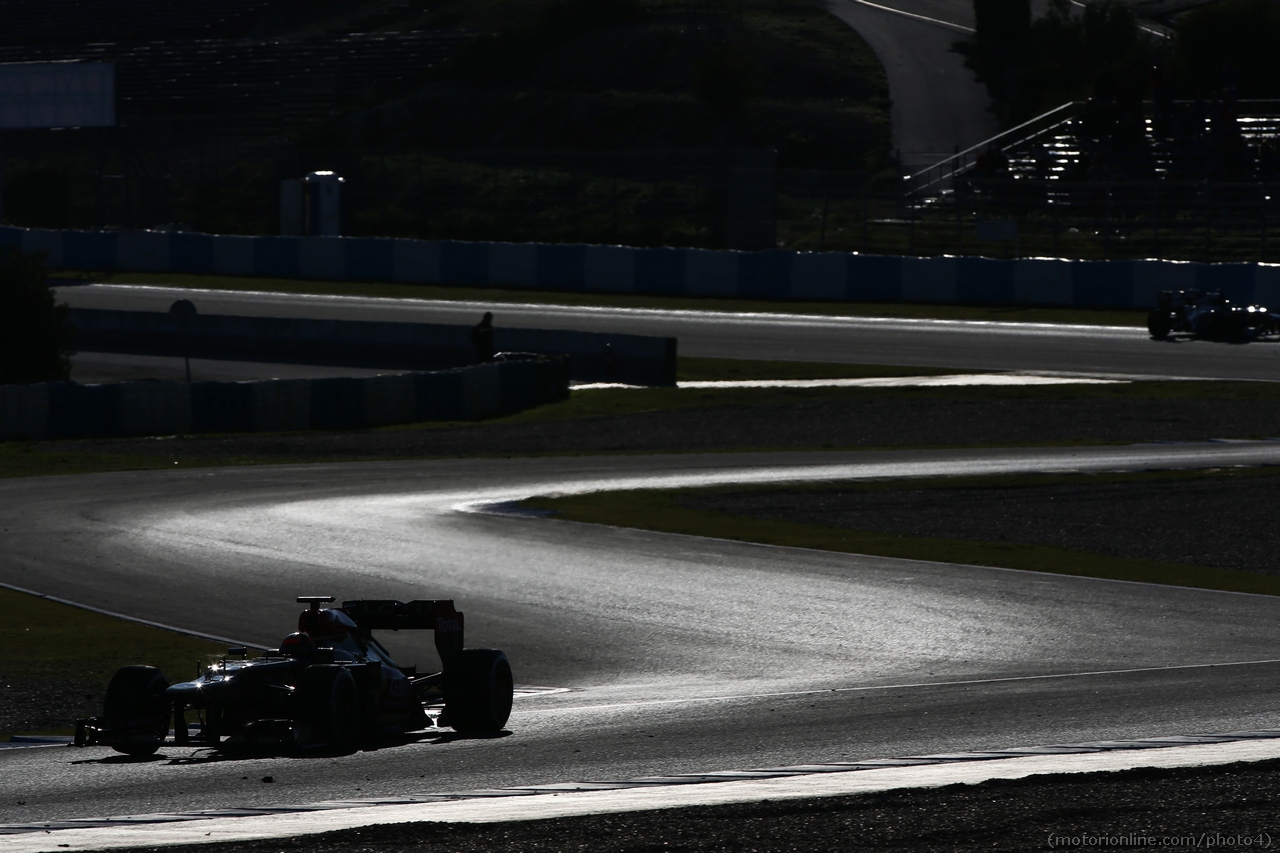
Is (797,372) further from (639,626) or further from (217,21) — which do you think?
(217,21)

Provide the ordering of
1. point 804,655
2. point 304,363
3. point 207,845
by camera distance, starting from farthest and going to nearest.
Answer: point 304,363 → point 804,655 → point 207,845

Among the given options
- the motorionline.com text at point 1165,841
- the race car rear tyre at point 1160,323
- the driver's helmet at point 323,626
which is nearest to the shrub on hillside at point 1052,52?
the race car rear tyre at point 1160,323

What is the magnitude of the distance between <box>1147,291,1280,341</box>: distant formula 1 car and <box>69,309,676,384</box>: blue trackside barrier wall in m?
11.1

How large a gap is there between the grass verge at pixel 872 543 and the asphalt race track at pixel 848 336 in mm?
14442

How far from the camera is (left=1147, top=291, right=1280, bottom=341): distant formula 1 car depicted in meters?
35.6

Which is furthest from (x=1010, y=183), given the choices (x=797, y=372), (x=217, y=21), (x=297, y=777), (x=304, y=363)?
(x=217, y=21)

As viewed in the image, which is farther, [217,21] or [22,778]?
[217,21]

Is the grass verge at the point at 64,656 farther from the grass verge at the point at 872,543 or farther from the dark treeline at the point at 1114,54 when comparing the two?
the dark treeline at the point at 1114,54

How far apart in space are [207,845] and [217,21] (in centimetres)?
8446

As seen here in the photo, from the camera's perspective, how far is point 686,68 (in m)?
72.4

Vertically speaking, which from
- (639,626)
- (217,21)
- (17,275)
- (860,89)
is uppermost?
(217,21)

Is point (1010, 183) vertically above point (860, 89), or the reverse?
point (860, 89)

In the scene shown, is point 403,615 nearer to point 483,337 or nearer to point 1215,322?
point 483,337

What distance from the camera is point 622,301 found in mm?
44906
